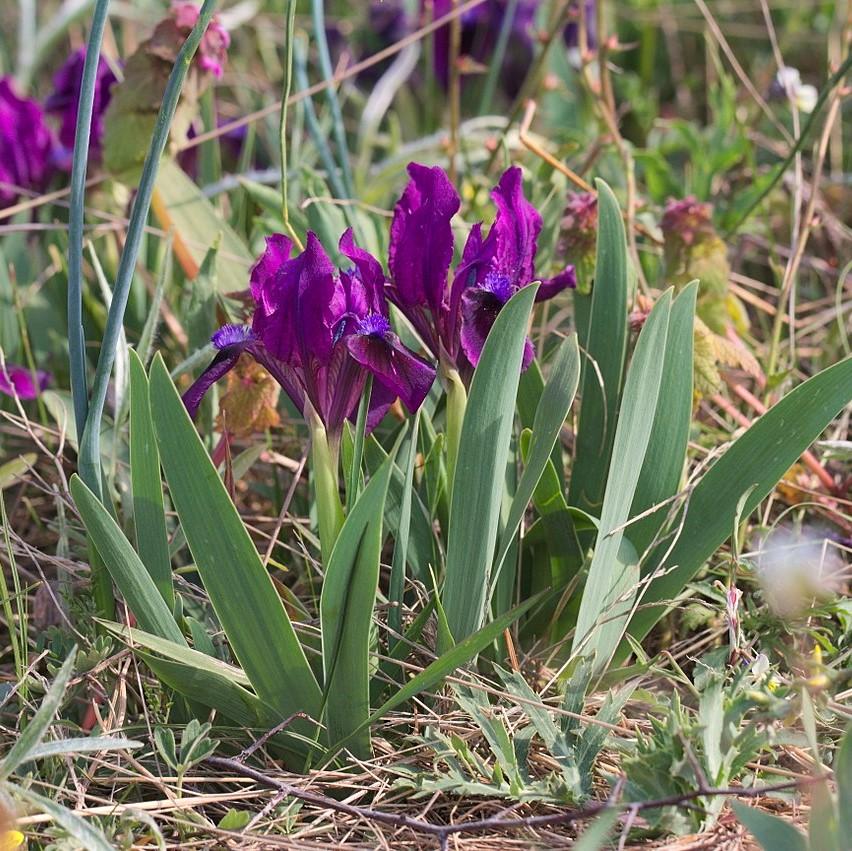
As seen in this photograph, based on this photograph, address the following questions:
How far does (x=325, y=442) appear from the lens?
4.18ft

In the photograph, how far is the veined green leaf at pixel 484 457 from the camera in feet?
3.89

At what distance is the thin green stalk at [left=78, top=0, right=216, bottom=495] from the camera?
1.15 m

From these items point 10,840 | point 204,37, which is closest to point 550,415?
point 10,840

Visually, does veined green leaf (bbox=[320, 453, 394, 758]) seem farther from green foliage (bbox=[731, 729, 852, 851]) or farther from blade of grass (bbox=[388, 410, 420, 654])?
green foliage (bbox=[731, 729, 852, 851])

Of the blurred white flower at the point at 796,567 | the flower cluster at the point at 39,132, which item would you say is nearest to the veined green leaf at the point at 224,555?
the blurred white flower at the point at 796,567

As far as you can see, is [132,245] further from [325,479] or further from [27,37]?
[27,37]

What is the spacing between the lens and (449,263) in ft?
4.17

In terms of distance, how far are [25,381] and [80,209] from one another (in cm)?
71

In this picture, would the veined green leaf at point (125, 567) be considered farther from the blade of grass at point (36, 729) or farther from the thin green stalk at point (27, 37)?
the thin green stalk at point (27, 37)

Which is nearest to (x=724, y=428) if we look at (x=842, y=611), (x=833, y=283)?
(x=842, y=611)

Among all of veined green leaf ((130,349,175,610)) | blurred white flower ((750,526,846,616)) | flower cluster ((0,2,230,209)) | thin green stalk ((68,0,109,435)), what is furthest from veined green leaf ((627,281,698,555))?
flower cluster ((0,2,230,209))

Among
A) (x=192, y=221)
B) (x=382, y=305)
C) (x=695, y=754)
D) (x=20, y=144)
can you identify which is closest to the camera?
(x=695, y=754)

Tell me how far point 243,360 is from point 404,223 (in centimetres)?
38

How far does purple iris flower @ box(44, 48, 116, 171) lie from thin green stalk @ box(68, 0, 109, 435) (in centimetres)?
110
